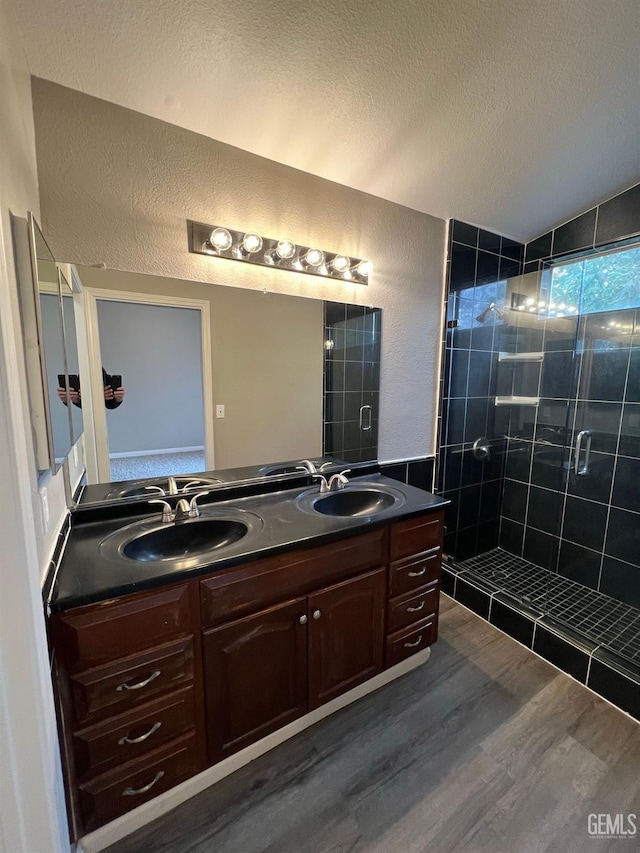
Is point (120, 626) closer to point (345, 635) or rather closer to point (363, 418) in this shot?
point (345, 635)

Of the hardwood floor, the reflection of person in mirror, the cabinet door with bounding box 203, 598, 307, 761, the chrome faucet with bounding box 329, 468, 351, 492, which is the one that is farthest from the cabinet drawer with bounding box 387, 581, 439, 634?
the reflection of person in mirror

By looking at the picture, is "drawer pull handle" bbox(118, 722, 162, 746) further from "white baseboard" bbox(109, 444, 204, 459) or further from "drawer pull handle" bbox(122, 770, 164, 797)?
"white baseboard" bbox(109, 444, 204, 459)

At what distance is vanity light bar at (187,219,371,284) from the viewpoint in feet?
5.04

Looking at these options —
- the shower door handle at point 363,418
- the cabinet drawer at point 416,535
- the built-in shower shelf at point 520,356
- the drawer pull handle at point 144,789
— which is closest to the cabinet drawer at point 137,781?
the drawer pull handle at point 144,789

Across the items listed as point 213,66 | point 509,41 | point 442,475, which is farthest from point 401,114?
point 442,475

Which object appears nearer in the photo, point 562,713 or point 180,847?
point 180,847

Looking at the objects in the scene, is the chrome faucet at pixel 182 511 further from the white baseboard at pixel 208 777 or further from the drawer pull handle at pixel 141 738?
the white baseboard at pixel 208 777

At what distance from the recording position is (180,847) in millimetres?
1123

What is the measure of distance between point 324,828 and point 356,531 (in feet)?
3.06

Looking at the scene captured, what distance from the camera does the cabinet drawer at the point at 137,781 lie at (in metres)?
1.06

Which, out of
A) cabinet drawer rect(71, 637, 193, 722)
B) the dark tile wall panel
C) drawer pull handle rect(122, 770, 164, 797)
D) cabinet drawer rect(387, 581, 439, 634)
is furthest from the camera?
the dark tile wall panel

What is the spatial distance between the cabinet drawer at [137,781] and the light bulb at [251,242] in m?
1.84

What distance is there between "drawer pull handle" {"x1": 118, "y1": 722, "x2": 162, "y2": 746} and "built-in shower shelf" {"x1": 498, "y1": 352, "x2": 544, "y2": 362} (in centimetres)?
279

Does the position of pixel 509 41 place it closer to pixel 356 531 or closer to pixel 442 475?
pixel 356 531
